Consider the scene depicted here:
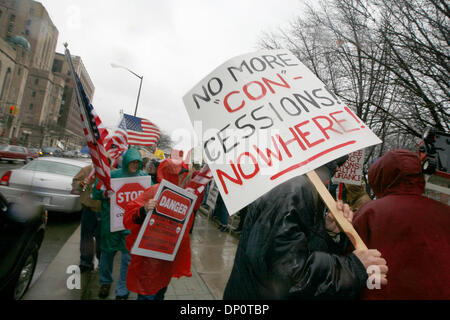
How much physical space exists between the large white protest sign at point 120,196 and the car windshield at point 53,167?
4274 millimetres

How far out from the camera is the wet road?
4242 millimetres

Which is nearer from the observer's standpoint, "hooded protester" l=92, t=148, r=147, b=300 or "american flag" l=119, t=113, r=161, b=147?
"hooded protester" l=92, t=148, r=147, b=300

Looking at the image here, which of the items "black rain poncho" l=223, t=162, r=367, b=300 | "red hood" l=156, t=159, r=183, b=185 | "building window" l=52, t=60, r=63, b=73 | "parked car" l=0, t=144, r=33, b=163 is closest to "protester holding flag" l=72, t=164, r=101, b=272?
"red hood" l=156, t=159, r=183, b=185

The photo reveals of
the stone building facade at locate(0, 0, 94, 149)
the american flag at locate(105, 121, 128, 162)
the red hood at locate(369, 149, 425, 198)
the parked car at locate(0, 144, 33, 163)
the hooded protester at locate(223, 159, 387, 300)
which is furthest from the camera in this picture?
the stone building facade at locate(0, 0, 94, 149)

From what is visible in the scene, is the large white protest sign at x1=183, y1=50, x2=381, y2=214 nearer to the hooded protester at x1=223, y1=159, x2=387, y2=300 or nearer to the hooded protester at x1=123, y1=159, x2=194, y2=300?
the hooded protester at x1=223, y1=159, x2=387, y2=300

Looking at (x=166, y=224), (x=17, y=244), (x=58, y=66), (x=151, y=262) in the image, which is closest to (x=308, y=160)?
(x=166, y=224)

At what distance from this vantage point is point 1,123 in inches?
1788

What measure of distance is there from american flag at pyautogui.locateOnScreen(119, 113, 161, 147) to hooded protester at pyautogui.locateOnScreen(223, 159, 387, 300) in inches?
266

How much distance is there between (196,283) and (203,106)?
10.9ft

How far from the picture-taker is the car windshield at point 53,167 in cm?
658

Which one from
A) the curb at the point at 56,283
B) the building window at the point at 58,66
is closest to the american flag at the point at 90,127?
the curb at the point at 56,283

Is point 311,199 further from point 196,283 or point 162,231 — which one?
point 196,283

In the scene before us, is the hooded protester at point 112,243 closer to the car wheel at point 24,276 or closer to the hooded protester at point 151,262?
the hooded protester at point 151,262

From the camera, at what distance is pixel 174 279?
161 inches
